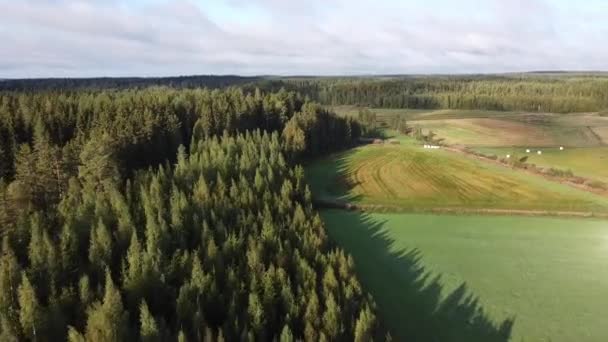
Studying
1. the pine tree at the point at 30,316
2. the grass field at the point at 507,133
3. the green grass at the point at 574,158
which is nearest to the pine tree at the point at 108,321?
the pine tree at the point at 30,316

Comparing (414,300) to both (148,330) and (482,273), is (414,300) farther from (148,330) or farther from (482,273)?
(148,330)

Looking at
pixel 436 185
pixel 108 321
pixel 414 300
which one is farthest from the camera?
pixel 436 185

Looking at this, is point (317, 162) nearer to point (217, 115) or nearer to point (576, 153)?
point (217, 115)

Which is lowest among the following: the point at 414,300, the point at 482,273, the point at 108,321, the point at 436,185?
the point at 482,273

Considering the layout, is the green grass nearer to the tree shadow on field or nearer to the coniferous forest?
the tree shadow on field

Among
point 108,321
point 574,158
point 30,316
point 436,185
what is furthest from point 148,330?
point 574,158

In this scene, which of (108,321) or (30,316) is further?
(30,316)

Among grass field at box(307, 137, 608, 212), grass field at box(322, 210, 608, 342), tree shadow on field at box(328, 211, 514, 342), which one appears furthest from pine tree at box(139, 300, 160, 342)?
grass field at box(307, 137, 608, 212)
